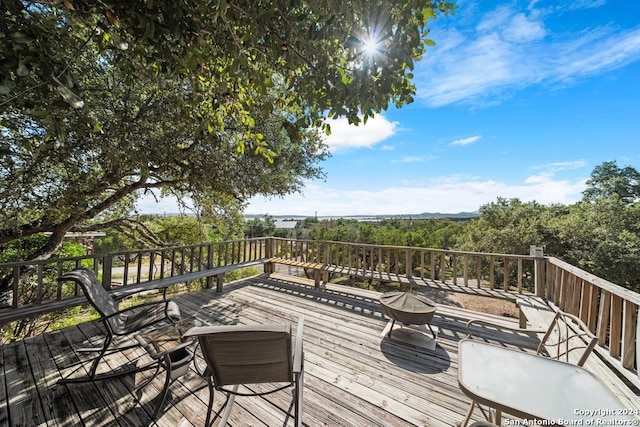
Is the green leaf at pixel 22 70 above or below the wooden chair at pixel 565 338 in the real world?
above

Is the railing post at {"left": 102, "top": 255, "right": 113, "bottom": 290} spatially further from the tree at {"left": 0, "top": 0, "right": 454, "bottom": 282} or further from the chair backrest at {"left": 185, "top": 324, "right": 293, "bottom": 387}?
the chair backrest at {"left": 185, "top": 324, "right": 293, "bottom": 387}

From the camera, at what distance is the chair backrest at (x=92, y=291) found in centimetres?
237

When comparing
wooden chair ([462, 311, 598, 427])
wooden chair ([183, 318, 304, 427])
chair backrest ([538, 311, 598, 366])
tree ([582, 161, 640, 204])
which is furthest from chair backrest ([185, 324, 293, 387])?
tree ([582, 161, 640, 204])

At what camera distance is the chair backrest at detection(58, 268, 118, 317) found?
2.37 meters

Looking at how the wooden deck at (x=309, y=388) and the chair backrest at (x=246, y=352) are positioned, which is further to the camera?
the wooden deck at (x=309, y=388)

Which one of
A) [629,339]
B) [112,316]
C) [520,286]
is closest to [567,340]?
[629,339]

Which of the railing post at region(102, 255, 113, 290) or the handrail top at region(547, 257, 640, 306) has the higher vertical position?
the handrail top at region(547, 257, 640, 306)

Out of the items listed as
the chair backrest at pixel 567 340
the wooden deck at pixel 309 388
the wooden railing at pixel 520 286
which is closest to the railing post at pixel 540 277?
the wooden railing at pixel 520 286

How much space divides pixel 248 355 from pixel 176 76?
2.18m

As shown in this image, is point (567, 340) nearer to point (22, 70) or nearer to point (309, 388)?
point (309, 388)

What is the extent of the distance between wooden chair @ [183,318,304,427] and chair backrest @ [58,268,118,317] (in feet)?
5.04

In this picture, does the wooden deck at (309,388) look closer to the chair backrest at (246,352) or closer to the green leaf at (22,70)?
the chair backrest at (246,352)

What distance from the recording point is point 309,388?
90.4 inches

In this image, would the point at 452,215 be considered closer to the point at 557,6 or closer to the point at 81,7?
the point at 557,6
